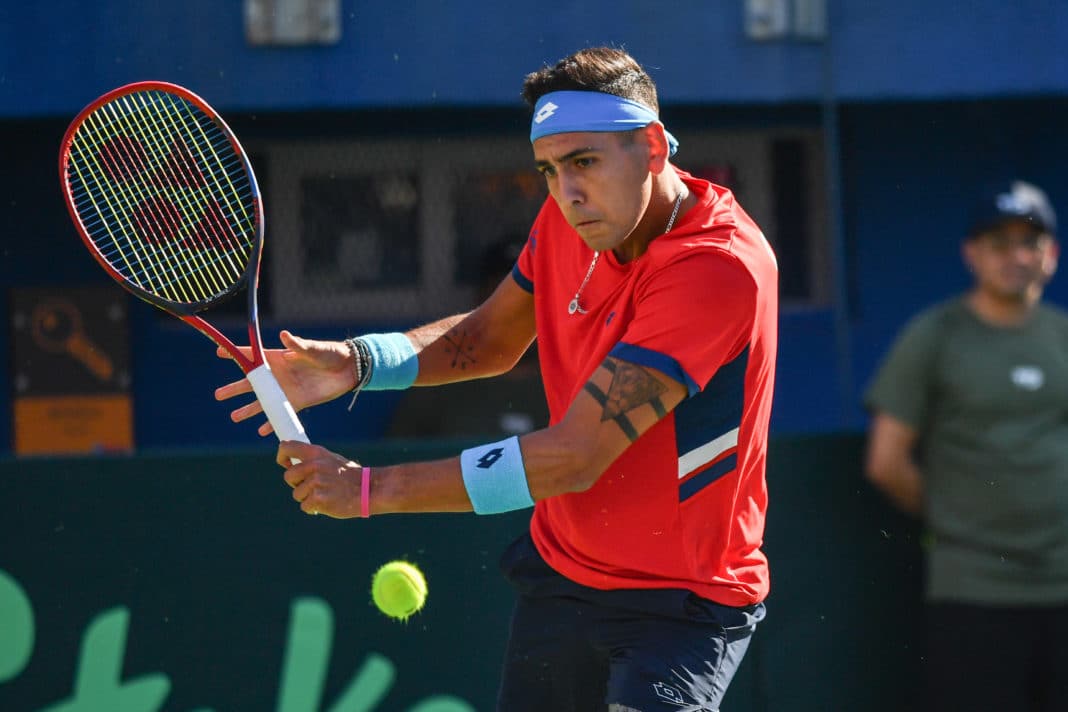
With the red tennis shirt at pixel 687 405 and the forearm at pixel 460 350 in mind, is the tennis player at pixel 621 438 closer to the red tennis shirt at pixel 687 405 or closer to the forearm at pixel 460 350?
the red tennis shirt at pixel 687 405

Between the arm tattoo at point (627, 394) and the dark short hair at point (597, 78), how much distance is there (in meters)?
0.60

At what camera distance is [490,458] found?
2867 mm

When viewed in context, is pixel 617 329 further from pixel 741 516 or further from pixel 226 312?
pixel 226 312

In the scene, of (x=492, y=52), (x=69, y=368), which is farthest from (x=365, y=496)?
(x=69, y=368)

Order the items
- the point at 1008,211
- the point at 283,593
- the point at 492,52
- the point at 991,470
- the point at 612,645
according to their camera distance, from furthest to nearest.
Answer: the point at 492,52 < the point at 283,593 < the point at 1008,211 < the point at 991,470 < the point at 612,645

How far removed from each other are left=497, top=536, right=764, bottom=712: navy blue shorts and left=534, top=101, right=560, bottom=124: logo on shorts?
0.94 m

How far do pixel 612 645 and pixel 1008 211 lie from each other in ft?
6.58

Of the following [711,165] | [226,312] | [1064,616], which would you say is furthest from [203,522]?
[711,165]

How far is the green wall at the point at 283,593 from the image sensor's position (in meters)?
4.46

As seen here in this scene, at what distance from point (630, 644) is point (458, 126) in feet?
15.3

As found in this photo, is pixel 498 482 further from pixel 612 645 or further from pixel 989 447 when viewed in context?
pixel 989 447

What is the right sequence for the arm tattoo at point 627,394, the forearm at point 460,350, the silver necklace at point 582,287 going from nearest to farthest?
1. the arm tattoo at point 627,394
2. the silver necklace at point 582,287
3. the forearm at point 460,350

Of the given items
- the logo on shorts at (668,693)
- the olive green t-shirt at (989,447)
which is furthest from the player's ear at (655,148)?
the olive green t-shirt at (989,447)

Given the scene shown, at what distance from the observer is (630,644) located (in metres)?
3.05
